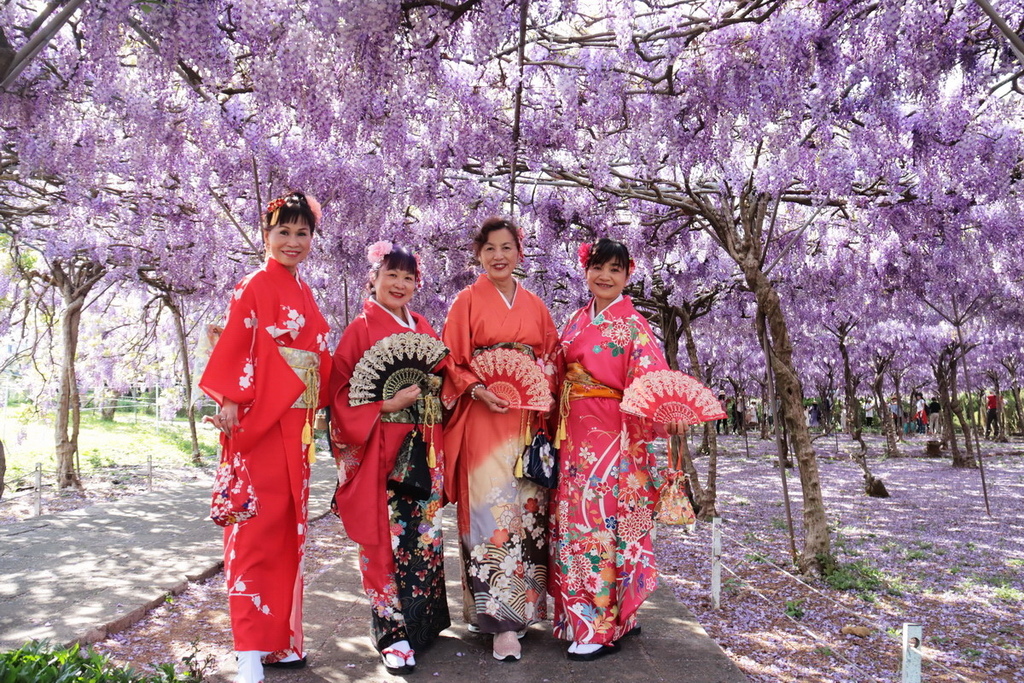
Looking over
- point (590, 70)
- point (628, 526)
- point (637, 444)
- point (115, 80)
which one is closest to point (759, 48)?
point (590, 70)

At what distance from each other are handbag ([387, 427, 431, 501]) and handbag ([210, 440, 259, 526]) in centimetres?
58

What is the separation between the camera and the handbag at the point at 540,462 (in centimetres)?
318

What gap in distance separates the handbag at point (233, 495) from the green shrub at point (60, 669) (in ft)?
1.77

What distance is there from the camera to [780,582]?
17.6ft

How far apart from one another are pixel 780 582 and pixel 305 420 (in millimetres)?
3991

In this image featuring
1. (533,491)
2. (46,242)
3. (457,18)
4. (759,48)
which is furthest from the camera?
(46,242)

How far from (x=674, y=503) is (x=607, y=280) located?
1.03 m

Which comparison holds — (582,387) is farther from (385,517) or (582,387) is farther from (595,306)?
(385,517)

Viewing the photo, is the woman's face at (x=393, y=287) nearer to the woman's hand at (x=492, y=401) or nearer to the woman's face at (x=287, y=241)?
the woman's face at (x=287, y=241)

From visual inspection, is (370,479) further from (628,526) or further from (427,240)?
(427,240)

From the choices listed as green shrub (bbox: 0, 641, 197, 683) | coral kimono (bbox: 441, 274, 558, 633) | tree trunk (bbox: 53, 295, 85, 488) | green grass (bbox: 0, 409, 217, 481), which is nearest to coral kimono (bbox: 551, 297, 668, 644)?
coral kimono (bbox: 441, 274, 558, 633)

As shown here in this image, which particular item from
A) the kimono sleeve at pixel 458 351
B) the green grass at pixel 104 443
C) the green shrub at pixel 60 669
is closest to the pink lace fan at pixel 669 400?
the kimono sleeve at pixel 458 351

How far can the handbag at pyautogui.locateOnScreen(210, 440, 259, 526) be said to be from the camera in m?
→ 2.66

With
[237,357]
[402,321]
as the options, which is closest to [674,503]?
[402,321]
